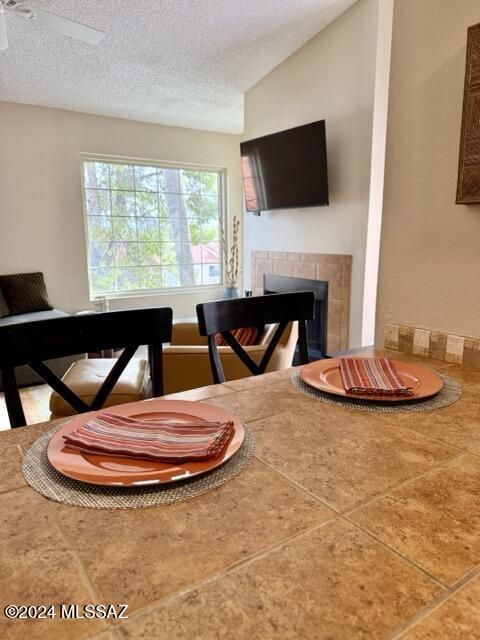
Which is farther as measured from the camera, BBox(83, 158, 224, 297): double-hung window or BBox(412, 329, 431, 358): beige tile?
BBox(83, 158, 224, 297): double-hung window

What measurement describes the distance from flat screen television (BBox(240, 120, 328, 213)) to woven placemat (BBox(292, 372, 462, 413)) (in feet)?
9.75

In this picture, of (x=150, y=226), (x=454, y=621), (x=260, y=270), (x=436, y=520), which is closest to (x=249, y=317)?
(x=436, y=520)

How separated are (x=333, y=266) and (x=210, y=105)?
7.83 ft

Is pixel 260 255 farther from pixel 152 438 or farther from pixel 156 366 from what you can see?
pixel 152 438

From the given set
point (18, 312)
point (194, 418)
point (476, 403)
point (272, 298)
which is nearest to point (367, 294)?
point (272, 298)

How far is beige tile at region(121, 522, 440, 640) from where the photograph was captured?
0.40 m

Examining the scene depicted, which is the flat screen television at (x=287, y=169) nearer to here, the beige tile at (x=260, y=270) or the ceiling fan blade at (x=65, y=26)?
the beige tile at (x=260, y=270)

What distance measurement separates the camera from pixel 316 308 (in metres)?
4.06

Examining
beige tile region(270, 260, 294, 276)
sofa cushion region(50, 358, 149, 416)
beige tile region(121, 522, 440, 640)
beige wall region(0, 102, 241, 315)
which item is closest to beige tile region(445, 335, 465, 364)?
beige tile region(121, 522, 440, 640)

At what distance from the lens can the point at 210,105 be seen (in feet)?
15.6

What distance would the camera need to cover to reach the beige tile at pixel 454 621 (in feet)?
1.28

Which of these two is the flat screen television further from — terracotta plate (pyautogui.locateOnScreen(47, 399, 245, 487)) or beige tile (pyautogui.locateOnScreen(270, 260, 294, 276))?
terracotta plate (pyautogui.locateOnScreen(47, 399, 245, 487))

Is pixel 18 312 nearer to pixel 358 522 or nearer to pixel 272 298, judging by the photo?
pixel 272 298

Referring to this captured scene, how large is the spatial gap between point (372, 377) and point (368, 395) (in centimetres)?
10
